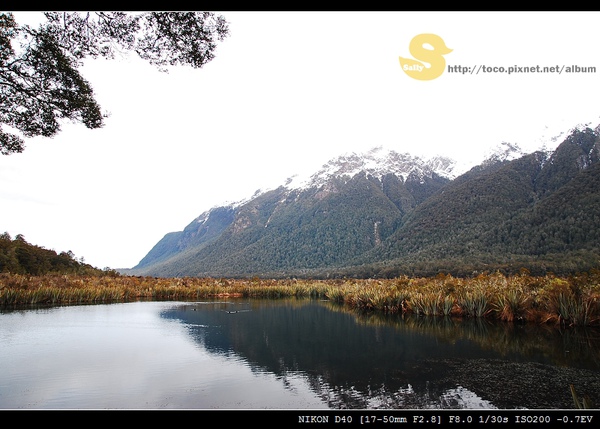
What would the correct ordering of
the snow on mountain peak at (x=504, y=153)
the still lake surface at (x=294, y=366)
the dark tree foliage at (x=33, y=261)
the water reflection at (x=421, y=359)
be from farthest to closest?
the snow on mountain peak at (x=504, y=153) → the dark tree foliage at (x=33, y=261) → the water reflection at (x=421, y=359) → the still lake surface at (x=294, y=366)

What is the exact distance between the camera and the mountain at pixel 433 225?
2803 inches

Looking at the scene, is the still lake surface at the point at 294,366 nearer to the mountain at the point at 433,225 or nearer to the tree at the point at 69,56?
the tree at the point at 69,56

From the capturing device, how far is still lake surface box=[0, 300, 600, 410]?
7.39 metres

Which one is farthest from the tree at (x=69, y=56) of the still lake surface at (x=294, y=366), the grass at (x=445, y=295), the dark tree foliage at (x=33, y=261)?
the dark tree foliage at (x=33, y=261)

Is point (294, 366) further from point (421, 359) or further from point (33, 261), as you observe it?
point (33, 261)

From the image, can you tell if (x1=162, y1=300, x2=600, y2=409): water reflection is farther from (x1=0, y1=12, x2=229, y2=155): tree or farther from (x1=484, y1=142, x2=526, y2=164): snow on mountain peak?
(x1=484, y1=142, x2=526, y2=164): snow on mountain peak

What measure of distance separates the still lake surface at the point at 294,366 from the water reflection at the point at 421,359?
40 mm

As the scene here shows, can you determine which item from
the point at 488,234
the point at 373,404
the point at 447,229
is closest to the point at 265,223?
the point at 447,229

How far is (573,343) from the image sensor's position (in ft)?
41.2

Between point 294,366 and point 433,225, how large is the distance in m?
108

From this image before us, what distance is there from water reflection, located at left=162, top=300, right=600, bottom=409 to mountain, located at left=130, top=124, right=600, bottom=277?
4468 centimetres

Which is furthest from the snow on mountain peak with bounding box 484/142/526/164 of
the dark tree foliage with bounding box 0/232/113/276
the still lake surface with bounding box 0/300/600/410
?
the still lake surface with bounding box 0/300/600/410
